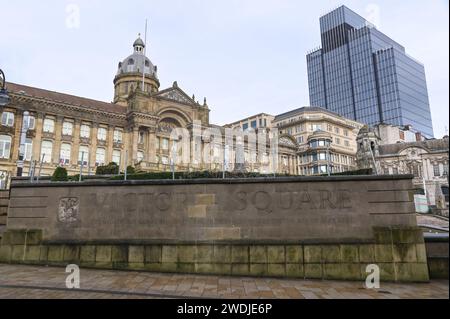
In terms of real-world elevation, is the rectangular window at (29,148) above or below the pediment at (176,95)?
below

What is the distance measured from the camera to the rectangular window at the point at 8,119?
42847 mm

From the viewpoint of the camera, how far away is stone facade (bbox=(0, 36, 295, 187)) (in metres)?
43.4

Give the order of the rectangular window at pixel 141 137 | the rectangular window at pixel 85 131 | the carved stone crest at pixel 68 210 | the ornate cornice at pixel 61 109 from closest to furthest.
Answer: the carved stone crest at pixel 68 210, the ornate cornice at pixel 61 109, the rectangular window at pixel 85 131, the rectangular window at pixel 141 137

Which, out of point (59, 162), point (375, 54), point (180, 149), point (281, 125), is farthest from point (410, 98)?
point (59, 162)

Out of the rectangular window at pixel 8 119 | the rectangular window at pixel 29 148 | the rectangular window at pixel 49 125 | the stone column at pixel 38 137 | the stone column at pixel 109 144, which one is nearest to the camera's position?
the rectangular window at pixel 8 119

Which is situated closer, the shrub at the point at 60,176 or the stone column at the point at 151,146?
the shrub at the point at 60,176

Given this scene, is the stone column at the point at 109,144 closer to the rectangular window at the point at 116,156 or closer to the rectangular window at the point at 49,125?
the rectangular window at the point at 116,156

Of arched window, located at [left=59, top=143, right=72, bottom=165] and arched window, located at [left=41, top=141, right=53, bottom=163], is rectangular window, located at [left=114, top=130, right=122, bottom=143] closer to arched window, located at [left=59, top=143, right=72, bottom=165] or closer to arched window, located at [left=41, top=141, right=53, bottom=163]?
arched window, located at [left=59, top=143, right=72, bottom=165]

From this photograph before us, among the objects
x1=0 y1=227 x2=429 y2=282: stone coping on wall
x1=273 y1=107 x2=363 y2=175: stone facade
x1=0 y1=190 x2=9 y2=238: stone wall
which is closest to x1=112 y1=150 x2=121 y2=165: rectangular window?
x1=273 y1=107 x2=363 y2=175: stone facade

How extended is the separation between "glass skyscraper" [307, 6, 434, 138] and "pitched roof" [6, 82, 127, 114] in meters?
108

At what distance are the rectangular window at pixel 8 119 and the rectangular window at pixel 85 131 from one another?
9165 millimetres

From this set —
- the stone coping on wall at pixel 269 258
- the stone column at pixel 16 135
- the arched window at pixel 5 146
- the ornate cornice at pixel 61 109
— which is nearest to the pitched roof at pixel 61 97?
the ornate cornice at pixel 61 109
